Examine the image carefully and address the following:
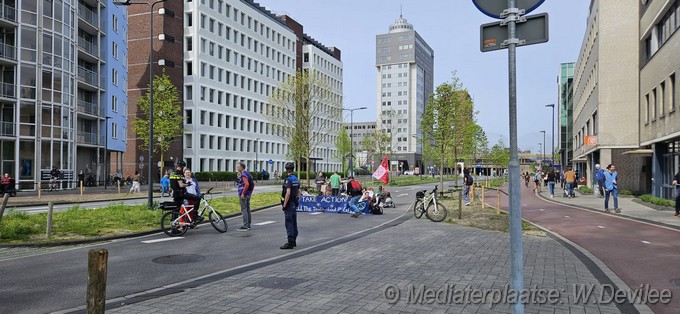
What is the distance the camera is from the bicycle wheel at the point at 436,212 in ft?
50.7

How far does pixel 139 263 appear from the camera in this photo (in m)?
8.45

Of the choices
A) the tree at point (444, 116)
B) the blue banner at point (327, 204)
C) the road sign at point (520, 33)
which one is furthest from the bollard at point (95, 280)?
the tree at point (444, 116)

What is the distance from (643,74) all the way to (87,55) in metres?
43.1

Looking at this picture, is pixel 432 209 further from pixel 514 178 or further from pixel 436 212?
pixel 514 178

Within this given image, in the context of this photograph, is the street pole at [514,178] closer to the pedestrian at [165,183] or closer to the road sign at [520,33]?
the road sign at [520,33]

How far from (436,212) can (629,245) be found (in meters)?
6.05

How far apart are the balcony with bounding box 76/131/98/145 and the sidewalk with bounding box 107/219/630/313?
127ft

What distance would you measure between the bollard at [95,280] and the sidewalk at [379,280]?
1.93 metres

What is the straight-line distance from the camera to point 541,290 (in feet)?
20.4

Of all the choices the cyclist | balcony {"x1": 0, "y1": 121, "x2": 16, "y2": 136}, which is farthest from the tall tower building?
the cyclist

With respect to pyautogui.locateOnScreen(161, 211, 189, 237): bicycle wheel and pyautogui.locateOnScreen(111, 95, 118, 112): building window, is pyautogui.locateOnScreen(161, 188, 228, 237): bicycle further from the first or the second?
pyautogui.locateOnScreen(111, 95, 118, 112): building window

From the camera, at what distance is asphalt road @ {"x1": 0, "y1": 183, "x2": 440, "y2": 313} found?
618 centimetres

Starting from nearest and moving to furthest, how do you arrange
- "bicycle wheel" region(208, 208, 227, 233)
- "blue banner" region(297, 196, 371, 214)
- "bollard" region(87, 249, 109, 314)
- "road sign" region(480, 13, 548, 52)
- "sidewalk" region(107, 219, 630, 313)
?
"bollard" region(87, 249, 109, 314) < "road sign" region(480, 13, 548, 52) < "sidewalk" region(107, 219, 630, 313) < "bicycle wheel" region(208, 208, 227, 233) < "blue banner" region(297, 196, 371, 214)

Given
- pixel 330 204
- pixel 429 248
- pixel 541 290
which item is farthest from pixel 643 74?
pixel 541 290
